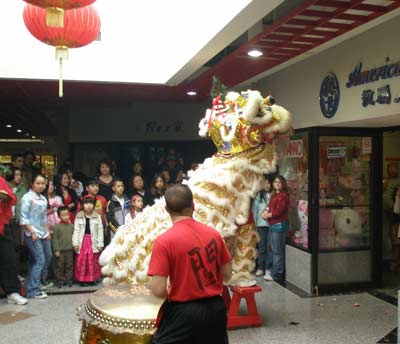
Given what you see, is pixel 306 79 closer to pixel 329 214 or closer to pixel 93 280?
pixel 329 214

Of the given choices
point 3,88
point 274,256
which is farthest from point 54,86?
point 274,256

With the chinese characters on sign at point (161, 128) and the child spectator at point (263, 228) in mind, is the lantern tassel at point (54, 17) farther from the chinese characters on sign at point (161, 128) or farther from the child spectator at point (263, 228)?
the chinese characters on sign at point (161, 128)

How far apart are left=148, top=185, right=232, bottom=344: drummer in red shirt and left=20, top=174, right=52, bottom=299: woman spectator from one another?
132 inches

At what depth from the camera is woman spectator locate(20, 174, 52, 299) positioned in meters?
4.99

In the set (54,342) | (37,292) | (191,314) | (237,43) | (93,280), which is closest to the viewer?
(191,314)

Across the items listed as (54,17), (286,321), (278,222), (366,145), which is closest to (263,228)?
(278,222)

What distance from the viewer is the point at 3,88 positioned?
6402 millimetres

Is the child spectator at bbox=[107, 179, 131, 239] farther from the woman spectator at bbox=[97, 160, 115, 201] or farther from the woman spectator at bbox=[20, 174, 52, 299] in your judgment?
the woman spectator at bbox=[20, 174, 52, 299]

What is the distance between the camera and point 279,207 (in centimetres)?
546

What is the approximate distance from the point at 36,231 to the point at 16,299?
741mm

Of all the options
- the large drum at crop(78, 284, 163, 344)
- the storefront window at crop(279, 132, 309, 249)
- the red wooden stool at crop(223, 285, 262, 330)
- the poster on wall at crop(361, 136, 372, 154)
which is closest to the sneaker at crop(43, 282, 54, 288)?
the red wooden stool at crop(223, 285, 262, 330)

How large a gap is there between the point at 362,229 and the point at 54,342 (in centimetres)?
352

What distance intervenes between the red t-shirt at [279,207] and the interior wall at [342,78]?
2.83 feet

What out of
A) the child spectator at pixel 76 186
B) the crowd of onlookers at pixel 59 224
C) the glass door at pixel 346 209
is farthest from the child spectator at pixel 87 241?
the glass door at pixel 346 209
